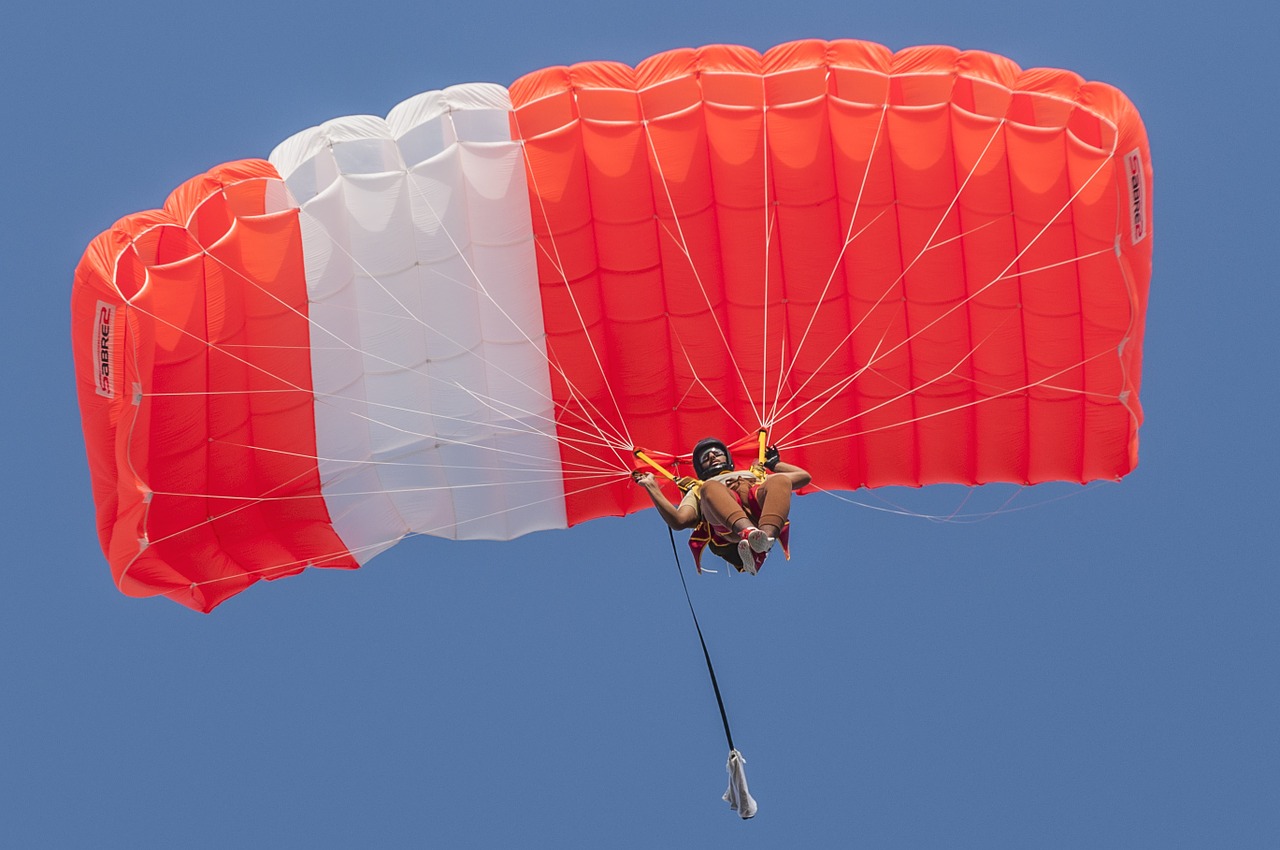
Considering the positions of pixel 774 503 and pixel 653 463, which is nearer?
pixel 774 503

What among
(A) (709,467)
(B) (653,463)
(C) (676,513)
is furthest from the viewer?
(B) (653,463)

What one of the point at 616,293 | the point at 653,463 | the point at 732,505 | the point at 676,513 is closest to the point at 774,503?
the point at 732,505

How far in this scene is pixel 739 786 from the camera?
15.7 m

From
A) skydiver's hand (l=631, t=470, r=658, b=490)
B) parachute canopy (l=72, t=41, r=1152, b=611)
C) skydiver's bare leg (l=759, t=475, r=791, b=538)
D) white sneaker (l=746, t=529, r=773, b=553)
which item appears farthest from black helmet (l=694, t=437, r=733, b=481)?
parachute canopy (l=72, t=41, r=1152, b=611)

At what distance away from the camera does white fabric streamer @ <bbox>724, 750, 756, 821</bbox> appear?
15.7m

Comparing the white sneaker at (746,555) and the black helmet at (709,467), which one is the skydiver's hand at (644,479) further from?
the white sneaker at (746,555)

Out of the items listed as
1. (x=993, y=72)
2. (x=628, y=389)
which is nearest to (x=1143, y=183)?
(x=993, y=72)

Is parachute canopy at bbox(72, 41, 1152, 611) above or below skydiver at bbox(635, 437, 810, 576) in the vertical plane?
above

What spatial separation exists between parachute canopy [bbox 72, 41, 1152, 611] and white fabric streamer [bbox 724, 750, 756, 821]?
2281mm

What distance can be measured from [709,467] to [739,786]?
6.51ft

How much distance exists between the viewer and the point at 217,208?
1577 cm

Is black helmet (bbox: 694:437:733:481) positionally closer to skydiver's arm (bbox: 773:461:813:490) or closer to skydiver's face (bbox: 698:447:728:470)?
skydiver's face (bbox: 698:447:728:470)

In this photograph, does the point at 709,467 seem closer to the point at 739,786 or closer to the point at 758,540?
the point at 758,540

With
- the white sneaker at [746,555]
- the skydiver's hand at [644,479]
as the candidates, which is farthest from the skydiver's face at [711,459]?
the white sneaker at [746,555]
